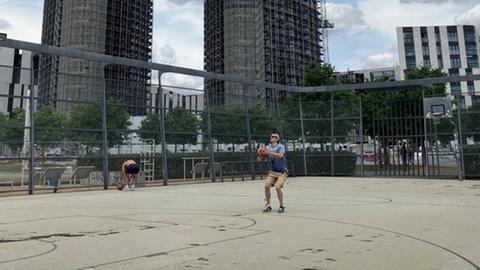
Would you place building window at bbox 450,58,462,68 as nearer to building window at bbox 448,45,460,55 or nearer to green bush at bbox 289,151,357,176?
building window at bbox 448,45,460,55

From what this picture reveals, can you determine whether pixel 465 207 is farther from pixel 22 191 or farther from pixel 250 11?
pixel 250 11

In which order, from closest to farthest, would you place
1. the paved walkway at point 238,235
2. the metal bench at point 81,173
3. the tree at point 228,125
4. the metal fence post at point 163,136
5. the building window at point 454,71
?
the paved walkway at point 238,235 < the metal bench at point 81,173 < the metal fence post at point 163,136 < the tree at point 228,125 < the building window at point 454,71

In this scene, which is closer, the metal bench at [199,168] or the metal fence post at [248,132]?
the metal bench at [199,168]

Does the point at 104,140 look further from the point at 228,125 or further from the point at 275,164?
the point at 275,164

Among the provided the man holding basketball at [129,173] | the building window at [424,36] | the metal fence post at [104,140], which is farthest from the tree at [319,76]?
the building window at [424,36]

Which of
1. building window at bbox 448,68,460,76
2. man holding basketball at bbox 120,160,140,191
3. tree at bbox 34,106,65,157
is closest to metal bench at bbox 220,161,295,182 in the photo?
man holding basketball at bbox 120,160,140,191

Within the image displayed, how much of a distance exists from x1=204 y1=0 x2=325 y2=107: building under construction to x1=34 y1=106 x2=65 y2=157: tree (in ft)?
220

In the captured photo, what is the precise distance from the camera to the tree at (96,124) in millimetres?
16922

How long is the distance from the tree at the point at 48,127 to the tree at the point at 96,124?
0.40 metres

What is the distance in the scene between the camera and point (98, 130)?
1750 cm

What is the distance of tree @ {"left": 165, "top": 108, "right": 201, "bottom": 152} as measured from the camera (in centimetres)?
1988

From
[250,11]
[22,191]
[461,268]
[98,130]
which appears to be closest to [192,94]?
[98,130]

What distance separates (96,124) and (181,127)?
13.3 ft

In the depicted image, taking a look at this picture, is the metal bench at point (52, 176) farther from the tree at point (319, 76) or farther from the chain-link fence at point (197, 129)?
the tree at point (319, 76)
